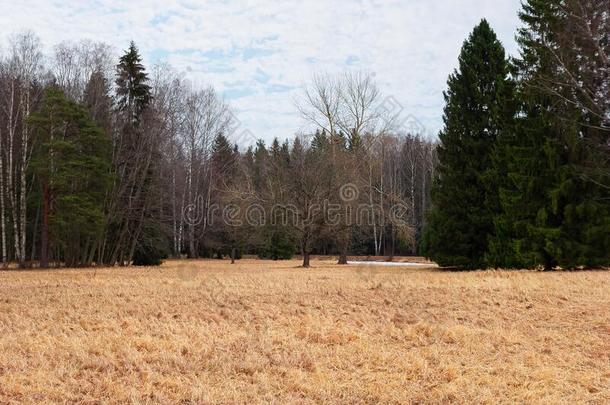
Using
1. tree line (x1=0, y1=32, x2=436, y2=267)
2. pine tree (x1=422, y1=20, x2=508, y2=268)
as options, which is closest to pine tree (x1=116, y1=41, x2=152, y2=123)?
tree line (x1=0, y1=32, x2=436, y2=267)

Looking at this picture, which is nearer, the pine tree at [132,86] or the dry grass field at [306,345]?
the dry grass field at [306,345]

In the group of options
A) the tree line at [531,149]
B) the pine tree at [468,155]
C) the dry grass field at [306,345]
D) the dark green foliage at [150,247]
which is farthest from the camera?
the dark green foliage at [150,247]

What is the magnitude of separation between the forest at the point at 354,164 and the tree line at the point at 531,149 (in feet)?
0.23

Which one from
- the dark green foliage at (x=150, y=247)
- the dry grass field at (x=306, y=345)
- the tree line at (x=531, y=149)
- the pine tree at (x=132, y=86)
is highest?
the pine tree at (x=132, y=86)

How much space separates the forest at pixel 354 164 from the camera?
2242 cm

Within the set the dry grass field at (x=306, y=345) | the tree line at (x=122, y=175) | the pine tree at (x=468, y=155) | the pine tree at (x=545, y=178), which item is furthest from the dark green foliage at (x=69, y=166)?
the pine tree at (x=545, y=178)

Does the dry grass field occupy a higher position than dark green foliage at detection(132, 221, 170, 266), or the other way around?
dark green foliage at detection(132, 221, 170, 266)

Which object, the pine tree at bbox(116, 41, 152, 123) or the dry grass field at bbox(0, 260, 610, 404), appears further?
the pine tree at bbox(116, 41, 152, 123)

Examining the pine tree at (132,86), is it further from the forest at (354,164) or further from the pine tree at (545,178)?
the pine tree at (545,178)

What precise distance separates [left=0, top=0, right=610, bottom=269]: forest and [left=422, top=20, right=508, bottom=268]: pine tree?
0.24 feet

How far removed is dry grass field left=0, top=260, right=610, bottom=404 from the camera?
6.33 m

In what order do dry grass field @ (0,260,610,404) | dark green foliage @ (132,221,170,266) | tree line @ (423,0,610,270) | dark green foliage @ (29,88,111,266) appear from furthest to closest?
dark green foliage @ (132,221,170,266)
dark green foliage @ (29,88,111,266)
tree line @ (423,0,610,270)
dry grass field @ (0,260,610,404)

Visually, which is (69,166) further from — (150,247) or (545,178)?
(545,178)

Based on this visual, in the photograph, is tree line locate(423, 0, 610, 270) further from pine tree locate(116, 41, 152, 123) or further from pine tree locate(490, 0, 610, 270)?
pine tree locate(116, 41, 152, 123)
